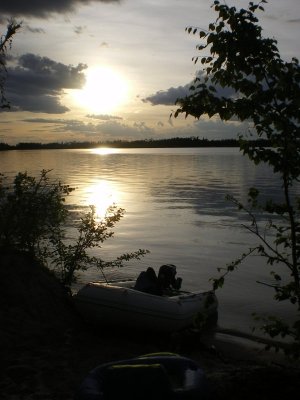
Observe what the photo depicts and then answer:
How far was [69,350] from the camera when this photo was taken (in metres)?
8.18

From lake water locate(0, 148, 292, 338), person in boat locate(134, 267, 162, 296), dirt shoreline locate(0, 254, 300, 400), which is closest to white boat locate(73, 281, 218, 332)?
dirt shoreline locate(0, 254, 300, 400)

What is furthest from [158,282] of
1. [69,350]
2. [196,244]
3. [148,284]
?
[196,244]

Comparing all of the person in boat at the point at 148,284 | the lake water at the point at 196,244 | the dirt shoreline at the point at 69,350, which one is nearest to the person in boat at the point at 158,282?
the person in boat at the point at 148,284

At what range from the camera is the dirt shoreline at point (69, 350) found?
5.94 metres

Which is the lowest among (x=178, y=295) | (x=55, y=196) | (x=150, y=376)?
(x=178, y=295)

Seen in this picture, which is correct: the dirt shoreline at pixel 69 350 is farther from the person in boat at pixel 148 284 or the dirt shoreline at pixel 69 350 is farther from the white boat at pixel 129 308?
the person in boat at pixel 148 284

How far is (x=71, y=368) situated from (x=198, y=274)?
31.3ft

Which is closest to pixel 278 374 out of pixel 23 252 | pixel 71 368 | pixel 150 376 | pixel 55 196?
pixel 150 376

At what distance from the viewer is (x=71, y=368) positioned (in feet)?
24.3

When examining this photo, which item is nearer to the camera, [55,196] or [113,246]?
[55,196]

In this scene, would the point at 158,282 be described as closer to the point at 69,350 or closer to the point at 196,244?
the point at 69,350

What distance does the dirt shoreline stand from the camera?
5941 mm

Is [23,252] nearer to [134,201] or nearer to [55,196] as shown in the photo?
[55,196]

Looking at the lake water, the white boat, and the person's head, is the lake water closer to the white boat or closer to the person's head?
the person's head
